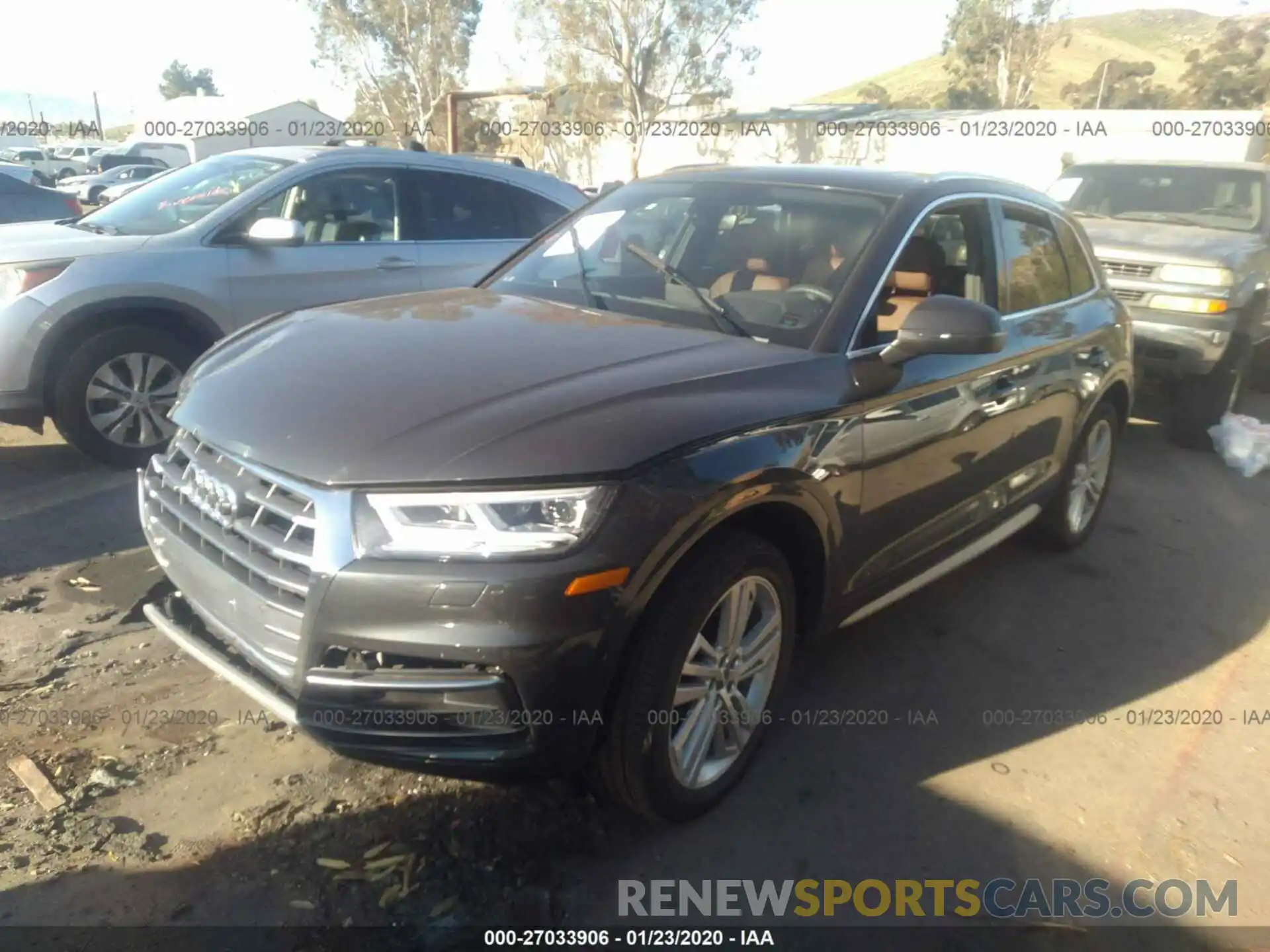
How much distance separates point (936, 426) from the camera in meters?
3.36

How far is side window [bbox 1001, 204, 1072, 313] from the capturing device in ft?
13.2

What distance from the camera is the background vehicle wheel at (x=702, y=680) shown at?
2.47 metres

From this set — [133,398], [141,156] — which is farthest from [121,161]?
[133,398]

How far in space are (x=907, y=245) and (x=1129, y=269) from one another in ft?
15.5

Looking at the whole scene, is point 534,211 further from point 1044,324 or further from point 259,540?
point 259,540

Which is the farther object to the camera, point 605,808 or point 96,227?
point 96,227

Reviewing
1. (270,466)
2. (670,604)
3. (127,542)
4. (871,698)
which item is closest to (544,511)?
(670,604)

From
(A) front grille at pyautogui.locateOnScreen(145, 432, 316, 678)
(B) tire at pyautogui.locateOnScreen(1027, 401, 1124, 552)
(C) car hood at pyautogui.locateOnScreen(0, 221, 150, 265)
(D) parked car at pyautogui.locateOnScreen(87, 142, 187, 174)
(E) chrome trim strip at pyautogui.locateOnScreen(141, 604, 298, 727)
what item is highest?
(D) parked car at pyautogui.locateOnScreen(87, 142, 187, 174)

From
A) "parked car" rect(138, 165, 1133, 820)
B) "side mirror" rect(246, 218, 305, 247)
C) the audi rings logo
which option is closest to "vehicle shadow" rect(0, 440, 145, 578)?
"side mirror" rect(246, 218, 305, 247)

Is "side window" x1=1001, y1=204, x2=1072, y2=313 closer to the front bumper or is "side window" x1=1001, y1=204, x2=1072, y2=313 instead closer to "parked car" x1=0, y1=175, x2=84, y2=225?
the front bumper

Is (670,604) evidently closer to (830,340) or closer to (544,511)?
(544,511)

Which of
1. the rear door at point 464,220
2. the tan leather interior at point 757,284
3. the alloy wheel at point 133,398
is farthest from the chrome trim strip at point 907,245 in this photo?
the alloy wheel at point 133,398

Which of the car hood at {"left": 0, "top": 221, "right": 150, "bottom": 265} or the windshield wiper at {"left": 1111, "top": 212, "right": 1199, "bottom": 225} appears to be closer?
the car hood at {"left": 0, "top": 221, "right": 150, "bottom": 265}

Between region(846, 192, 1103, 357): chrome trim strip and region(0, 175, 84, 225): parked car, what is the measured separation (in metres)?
8.32
